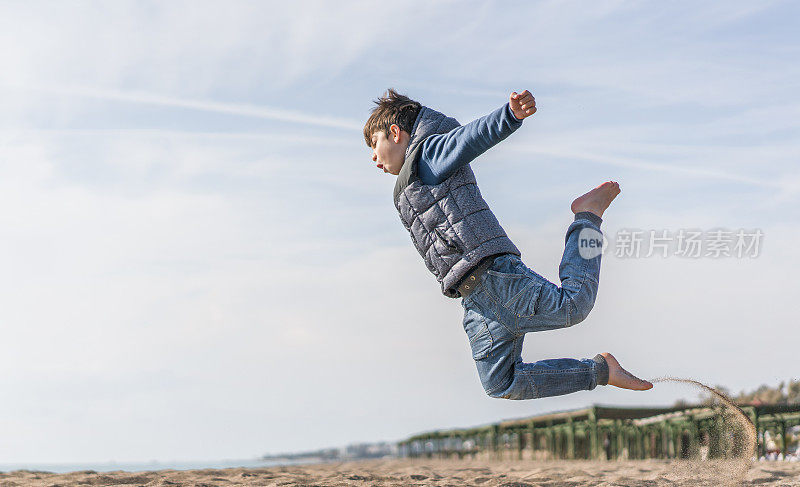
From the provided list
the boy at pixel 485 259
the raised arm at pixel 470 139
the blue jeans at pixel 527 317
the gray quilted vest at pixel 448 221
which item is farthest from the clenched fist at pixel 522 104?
the blue jeans at pixel 527 317

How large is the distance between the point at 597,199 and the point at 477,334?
103 centimetres

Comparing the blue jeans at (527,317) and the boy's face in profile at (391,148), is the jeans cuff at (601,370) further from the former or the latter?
the boy's face in profile at (391,148)

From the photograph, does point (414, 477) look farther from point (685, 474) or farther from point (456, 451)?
point (456, 451)

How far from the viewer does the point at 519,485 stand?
792 centimetres

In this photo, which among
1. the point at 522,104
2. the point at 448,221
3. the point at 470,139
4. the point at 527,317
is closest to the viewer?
the point at 522,104

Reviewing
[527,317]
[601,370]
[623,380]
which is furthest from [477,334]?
[623,380]

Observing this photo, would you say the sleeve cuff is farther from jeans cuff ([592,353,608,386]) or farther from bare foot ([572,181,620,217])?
jeans cuff ([592,353,608,386])

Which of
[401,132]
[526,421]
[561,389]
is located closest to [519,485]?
[561,389]

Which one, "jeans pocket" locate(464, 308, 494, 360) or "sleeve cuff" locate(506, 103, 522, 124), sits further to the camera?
"jeans pocket" locate(464, 308, 494, 360)

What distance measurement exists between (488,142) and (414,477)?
647cm

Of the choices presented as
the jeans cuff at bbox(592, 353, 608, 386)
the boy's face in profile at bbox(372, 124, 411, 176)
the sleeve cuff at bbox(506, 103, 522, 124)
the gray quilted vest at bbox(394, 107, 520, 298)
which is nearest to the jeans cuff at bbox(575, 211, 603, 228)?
the gray quilted vest at bbox(394, 107, 520, 298)

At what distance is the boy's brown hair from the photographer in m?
4.25

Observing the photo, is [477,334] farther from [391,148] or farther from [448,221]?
[391,148]

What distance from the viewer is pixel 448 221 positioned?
3969mm
